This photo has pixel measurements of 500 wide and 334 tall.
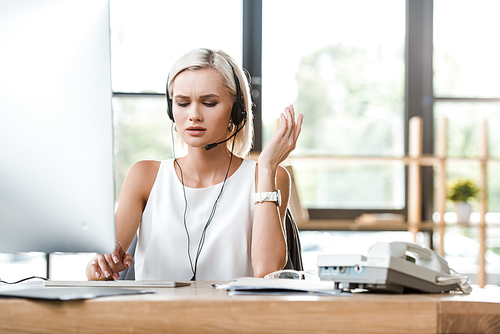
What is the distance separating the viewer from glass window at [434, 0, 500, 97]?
376cm

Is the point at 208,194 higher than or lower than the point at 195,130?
lower

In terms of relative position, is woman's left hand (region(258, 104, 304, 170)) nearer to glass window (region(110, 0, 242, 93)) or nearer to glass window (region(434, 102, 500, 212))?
glass window (region(110, 0, 242, 93))

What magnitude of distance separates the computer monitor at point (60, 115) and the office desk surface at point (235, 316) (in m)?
0.12

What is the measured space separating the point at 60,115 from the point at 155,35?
3.12m

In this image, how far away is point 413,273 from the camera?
2.31ft

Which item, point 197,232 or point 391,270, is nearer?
point 391,270

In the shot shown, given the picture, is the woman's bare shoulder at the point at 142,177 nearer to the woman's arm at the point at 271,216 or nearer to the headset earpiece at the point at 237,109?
A: the headset earpiece at the point at 237,109

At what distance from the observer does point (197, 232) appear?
1.41 meters

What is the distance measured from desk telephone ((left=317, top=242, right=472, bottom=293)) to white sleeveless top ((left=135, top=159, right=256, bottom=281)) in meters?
0.67

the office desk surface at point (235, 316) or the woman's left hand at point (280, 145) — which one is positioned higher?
the woman's left hand at point (280, 145)

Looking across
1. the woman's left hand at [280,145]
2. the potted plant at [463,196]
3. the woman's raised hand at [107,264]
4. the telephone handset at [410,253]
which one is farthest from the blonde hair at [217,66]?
the potted plant at [463,196]

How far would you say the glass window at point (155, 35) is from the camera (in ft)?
11.9

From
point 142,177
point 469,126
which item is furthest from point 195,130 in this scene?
point 469,126

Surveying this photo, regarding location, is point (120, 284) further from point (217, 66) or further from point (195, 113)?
point (217, 66)
